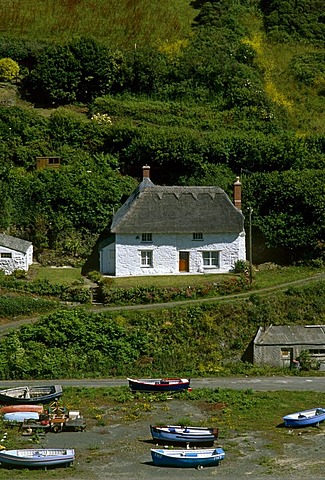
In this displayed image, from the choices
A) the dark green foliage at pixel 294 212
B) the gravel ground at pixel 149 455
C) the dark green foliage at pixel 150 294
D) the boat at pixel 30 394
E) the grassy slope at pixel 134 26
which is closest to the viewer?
the gravel ground at pixel 149 455

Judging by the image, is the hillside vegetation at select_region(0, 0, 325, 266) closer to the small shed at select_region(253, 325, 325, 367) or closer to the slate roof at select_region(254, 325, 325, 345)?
the slate roof at select_region(254, 325, 325, 345)

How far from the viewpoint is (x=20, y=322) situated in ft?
143

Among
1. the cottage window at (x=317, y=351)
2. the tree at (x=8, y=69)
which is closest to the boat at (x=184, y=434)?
the cottage window at (x=317, y=351)

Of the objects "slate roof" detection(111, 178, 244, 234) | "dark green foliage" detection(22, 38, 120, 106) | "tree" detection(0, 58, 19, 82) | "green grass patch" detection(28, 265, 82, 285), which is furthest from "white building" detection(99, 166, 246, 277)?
"tree" detection(0, 58, 19, 82)

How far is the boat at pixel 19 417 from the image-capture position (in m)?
33.0

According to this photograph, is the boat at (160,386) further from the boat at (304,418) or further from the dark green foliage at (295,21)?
the dark green foliage at (295,21)

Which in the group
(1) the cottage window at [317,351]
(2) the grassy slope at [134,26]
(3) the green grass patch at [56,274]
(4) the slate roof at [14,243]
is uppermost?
(2) the grassy slope at [134,26]

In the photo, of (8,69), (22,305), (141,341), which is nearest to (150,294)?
(141,341)

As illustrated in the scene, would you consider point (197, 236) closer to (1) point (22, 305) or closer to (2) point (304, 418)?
(1) point (22, 305)

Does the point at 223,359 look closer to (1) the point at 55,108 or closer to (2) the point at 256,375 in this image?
(2) the point at 256,375

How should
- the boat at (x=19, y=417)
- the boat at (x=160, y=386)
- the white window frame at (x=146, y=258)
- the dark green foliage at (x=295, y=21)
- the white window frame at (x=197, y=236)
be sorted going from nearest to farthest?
the boat at (x=19, y=417)
the boat at (x=160, y=386)
the white window frame at (x=146, y=258)
the white window frame at (x=197, y=236)
the dark green foliage at (x=295, y=21)

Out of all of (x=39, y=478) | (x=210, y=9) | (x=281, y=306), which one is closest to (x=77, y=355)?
(x=281, y=306)

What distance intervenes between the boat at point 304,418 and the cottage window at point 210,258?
17716mm

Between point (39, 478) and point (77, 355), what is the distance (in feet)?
46.8
